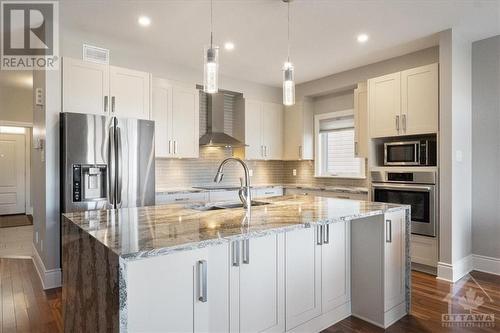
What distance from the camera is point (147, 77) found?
3.85m

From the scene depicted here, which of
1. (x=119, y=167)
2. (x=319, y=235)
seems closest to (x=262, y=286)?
(x=319, y=235)

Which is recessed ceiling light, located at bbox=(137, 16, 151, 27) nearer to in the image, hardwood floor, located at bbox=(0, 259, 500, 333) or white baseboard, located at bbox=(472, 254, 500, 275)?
hardwood floor, located at bbox=(0, 259, 500, 333)

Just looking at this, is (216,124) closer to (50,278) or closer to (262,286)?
(50,278)

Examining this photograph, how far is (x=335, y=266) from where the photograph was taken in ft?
7.84

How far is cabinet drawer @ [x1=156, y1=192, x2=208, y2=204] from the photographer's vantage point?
4070mm

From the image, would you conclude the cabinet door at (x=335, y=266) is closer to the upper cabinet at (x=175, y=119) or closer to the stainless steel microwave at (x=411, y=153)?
the stainless steel microwave at (x=411, y=153)

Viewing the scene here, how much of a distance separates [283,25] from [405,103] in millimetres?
1769

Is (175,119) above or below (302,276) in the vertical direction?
above

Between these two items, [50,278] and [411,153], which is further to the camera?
[411,153]

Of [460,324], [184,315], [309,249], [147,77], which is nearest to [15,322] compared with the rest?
[184,315]

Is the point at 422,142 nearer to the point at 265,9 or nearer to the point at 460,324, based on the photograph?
the point at 460,324

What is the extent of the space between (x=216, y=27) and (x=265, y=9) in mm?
645

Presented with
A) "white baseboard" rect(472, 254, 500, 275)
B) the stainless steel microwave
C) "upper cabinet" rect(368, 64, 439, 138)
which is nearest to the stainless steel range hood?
"upper cabinet" rect(368, 64, 439, 138)
